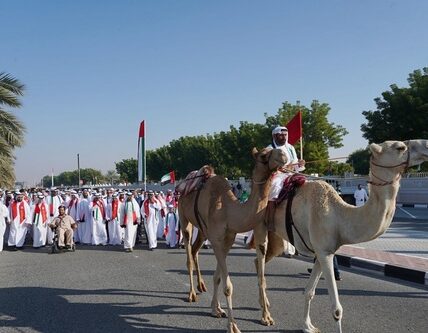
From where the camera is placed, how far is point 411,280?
8.60 metres

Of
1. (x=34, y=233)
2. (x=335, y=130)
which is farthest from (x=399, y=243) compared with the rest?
(x=335, y=130)

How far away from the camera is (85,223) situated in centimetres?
1634

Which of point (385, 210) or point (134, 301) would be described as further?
point (134, 301)

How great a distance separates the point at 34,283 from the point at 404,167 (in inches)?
289

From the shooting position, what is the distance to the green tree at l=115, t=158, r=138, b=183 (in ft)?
305

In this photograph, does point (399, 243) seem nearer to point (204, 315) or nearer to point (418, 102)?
point (204, 315)

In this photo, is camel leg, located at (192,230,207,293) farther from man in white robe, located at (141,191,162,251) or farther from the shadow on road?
man in white robe, located at (141,191,162,251)

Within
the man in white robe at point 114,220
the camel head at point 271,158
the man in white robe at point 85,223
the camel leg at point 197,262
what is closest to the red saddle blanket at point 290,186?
the camel head at point 271,158

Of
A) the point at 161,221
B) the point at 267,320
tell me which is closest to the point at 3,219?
the point at 161,221

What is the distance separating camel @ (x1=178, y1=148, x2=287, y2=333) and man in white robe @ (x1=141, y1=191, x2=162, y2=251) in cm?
762

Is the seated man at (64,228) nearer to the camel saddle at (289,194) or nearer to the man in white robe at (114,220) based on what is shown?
the man in white robe at (114,220)

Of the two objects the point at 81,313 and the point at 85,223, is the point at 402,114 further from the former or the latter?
the point at 81,313

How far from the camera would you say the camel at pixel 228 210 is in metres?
5.64

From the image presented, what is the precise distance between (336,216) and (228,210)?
1419mm
